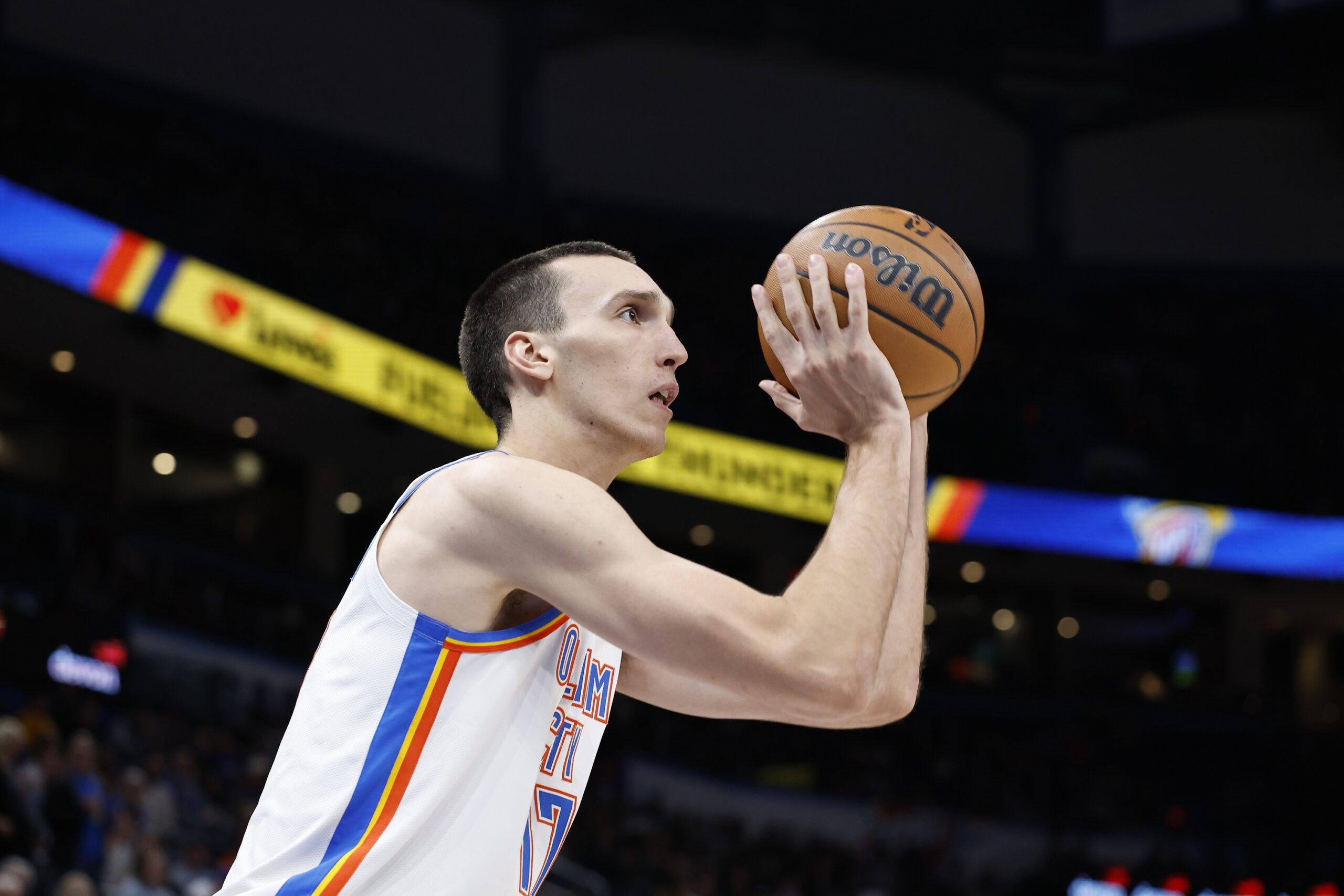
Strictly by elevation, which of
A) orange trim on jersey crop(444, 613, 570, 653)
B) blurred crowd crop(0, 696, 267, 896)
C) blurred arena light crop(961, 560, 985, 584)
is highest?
blurred arena light crop(961, 560, 985, 584)

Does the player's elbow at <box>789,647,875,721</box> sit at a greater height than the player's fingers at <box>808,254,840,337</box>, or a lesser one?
lesser

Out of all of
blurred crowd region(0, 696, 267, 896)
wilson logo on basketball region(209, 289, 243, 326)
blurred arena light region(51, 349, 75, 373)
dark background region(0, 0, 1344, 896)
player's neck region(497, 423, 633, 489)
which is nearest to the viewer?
player's neck region(497, 423, 633, 489)

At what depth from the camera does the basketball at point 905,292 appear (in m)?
2.62

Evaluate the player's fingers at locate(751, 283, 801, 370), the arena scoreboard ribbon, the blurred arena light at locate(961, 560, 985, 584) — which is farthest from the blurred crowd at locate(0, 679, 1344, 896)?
the player's fingers at locate(751, 283, 801, 370)

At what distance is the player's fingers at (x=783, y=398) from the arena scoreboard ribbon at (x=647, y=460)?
1154 centimetres

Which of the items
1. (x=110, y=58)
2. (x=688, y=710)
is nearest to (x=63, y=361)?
(x=110, y=58)

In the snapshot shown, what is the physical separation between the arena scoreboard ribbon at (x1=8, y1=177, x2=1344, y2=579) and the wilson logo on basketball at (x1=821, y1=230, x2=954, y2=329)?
37.8ft

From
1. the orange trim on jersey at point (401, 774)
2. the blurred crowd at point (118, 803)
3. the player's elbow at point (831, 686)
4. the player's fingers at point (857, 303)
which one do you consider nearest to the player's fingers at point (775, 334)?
the player's fingers at point (857, 303)

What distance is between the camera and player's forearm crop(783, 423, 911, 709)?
1913mm

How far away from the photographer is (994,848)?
18.1 meters

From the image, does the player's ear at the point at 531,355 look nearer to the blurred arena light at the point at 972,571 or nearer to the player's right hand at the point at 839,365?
the player's right hand at the point at 839,365

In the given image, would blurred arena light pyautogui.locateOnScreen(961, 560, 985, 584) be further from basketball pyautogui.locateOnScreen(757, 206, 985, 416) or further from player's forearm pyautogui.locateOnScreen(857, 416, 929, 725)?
Answer: player's forearm pyautogui.locateOnScreen(857, 416, 929, 725)

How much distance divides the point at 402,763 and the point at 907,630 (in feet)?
3.12

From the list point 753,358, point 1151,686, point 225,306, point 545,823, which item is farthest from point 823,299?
point 1151,686
